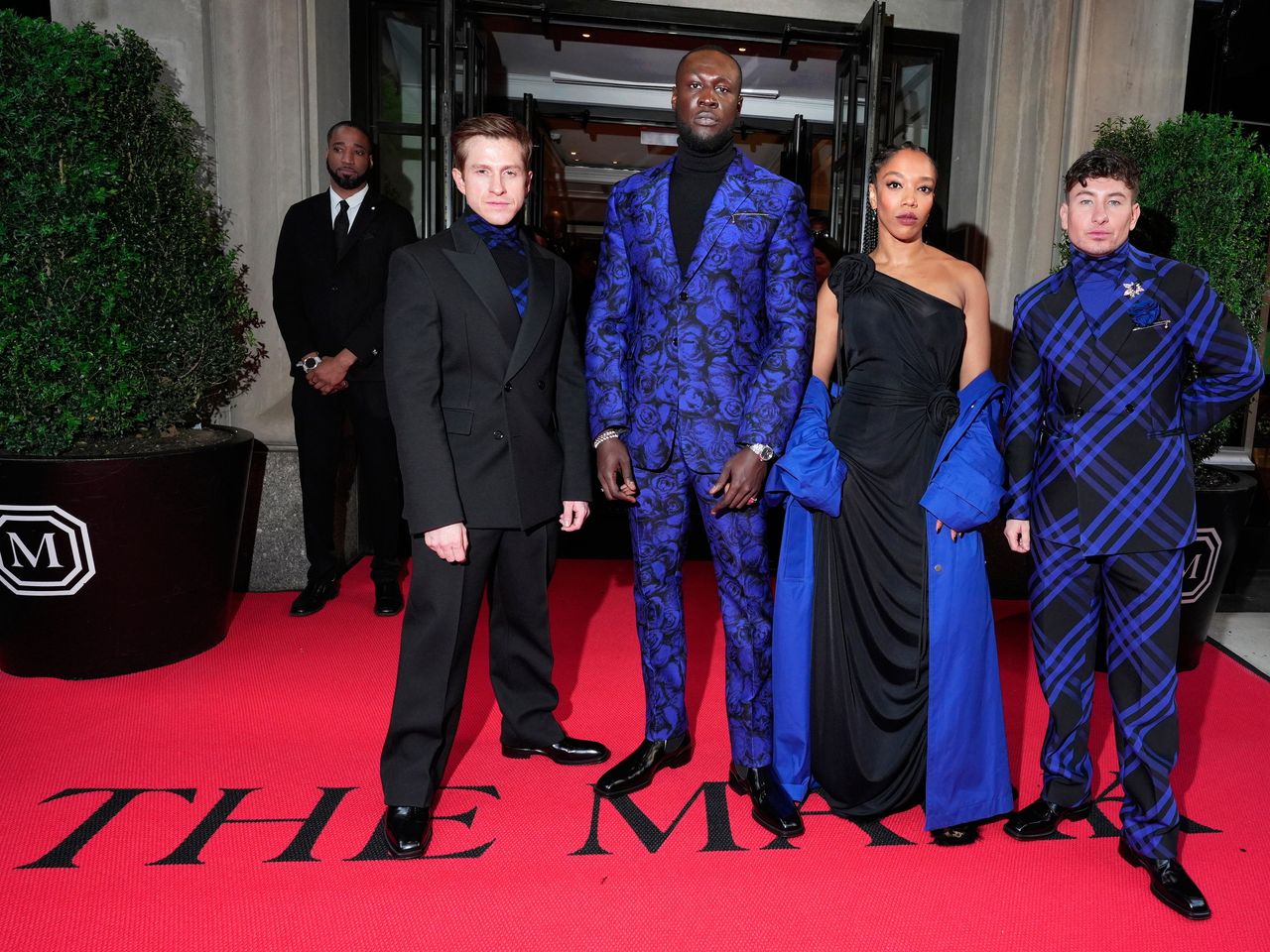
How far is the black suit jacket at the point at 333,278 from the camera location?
4.18 m

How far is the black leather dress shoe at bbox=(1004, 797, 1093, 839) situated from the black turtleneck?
1.68m

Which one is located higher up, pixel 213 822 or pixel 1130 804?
pixel 1130 804

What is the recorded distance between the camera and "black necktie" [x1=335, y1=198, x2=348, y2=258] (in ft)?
13.9

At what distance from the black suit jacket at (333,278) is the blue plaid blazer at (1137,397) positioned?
2.93m

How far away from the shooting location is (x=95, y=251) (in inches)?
132

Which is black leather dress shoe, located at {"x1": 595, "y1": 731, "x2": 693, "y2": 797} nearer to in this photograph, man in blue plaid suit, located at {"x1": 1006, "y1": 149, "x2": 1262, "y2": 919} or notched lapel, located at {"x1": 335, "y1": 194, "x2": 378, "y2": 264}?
man in blue plaid suit, located at {"x1": 1006, "y1": 149, "x2": 1262, "y2": 919}

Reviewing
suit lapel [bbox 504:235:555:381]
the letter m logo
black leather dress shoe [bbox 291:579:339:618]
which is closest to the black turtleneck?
suit lapel [bbox 504:235:555:381]

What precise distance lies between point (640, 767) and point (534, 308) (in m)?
1.30

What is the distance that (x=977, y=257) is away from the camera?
5094 mm

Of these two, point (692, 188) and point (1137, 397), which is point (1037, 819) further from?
point (692, 188)

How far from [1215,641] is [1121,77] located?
2.85m

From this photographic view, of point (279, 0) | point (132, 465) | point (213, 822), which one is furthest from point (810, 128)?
point (213, 822)

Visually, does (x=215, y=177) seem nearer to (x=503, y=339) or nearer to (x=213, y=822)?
(x=503, y=339)

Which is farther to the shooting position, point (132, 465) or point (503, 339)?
point (132, 465)
